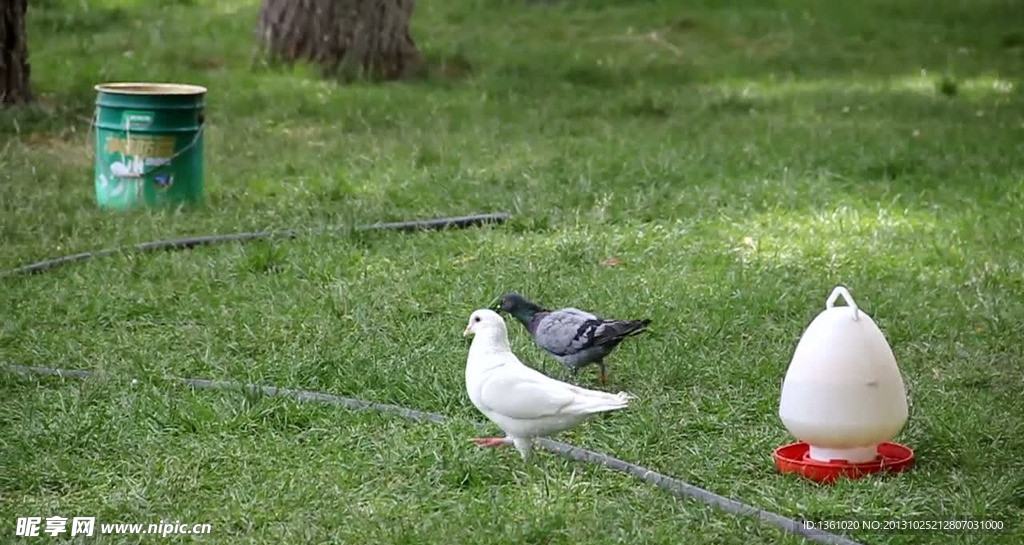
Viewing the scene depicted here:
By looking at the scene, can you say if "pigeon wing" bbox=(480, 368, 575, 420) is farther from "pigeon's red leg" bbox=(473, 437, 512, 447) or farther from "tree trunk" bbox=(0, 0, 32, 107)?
"tree trunk" bbox=(0, 0, 32, 107)

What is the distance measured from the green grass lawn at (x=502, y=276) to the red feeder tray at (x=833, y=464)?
6 centimetres

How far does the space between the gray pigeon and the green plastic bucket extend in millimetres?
3417

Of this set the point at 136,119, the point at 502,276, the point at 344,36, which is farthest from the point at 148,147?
the point at 344,36

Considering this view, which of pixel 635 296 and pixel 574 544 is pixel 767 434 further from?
pixel 635 296

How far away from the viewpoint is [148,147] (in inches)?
319

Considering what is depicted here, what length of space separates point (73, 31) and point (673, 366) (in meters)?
9.21

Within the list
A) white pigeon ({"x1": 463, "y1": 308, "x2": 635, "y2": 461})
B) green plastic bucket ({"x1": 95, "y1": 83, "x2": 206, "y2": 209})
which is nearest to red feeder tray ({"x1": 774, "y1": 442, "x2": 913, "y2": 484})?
white pigeon ({"x1": 463, "y1": 308, "x2": 635, "y2": 461})

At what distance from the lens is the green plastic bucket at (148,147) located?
26.5ft

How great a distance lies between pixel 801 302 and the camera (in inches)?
253

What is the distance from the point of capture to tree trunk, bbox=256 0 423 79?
471 inches

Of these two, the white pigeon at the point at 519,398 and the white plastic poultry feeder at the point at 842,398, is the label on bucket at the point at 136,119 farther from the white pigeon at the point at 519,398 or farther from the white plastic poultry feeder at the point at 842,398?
the white plastic poultry feeder at the point at 842,398

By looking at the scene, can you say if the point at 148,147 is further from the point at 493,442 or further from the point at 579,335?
the point at 493,442

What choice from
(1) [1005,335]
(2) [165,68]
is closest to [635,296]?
(1) [1005,335]

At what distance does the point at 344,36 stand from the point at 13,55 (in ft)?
8.76
